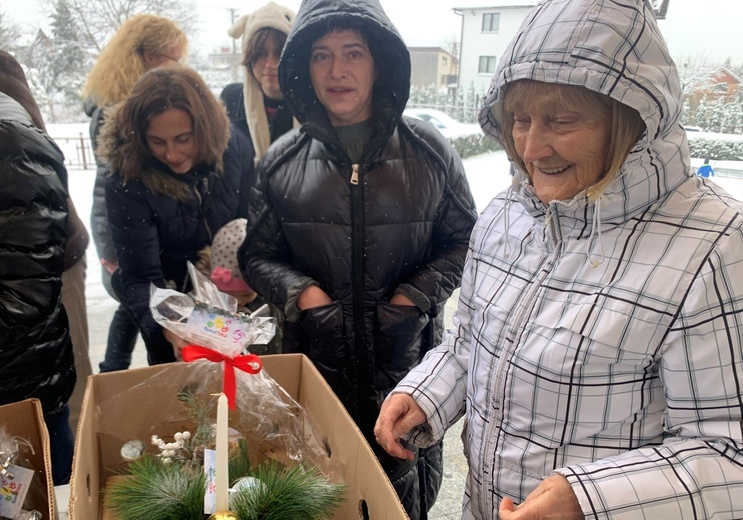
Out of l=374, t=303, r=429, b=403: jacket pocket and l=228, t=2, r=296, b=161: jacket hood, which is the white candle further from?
l=228, t=2, r=296, b=161: jacket hood

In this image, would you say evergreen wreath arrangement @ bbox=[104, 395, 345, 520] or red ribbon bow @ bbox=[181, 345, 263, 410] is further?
red ribbon bow @ bbox=[181, 345, 263, 410]

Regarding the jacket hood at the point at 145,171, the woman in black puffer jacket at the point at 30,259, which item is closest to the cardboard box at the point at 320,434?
the woman in black puffer jacket at the point at 30,259

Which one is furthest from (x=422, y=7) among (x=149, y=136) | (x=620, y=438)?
(x=620, y=438)

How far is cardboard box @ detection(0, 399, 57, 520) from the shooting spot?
0.85 meters

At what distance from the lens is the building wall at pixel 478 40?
217 cm

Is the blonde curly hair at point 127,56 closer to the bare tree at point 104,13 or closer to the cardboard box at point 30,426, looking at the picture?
the bare tree at point 104,13

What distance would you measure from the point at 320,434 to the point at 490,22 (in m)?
1.99

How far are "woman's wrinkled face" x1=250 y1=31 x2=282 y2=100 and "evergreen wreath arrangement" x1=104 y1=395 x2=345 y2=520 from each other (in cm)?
132

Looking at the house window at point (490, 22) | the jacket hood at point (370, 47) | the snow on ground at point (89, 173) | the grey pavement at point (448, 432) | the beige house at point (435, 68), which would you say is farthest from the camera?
the beige house at point (435, 68)

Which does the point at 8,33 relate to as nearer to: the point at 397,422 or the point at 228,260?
the point at 228,260

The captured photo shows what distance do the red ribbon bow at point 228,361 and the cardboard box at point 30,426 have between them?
0.24 m

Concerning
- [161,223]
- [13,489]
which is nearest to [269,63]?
[161,223]

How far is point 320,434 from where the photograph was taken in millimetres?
979

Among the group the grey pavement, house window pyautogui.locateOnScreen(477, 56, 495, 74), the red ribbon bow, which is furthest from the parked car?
the red ribbon bow
